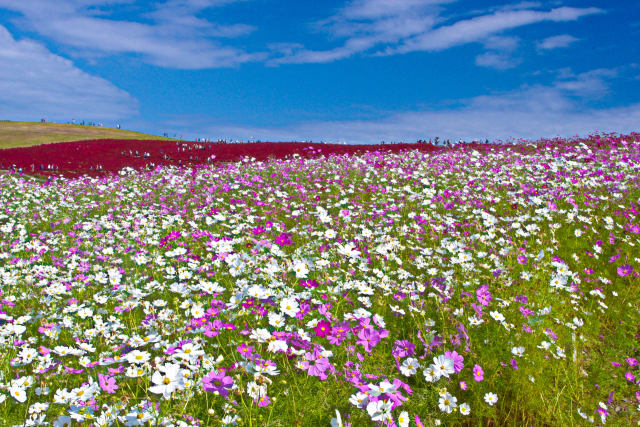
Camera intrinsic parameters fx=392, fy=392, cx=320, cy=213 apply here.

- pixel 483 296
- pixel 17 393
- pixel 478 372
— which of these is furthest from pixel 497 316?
Answer: pixel 17 393

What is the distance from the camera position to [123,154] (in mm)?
22188

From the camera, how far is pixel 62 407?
267 cm

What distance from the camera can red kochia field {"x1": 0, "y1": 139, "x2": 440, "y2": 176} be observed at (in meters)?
19.0

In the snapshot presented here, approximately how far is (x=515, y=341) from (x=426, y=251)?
5.89ft

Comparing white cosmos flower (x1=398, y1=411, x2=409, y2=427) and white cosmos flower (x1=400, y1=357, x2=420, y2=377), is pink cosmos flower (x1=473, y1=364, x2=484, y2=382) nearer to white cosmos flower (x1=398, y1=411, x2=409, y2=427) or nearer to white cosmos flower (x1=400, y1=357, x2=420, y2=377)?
white cosmos flower (x1=400, y1=357, x2=420, y2=377)

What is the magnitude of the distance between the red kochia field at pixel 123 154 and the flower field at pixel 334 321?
1168 centimetres

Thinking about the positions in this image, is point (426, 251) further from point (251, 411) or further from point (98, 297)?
point (98, 297)

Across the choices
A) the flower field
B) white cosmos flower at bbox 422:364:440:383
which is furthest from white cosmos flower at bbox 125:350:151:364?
white cosmos flower at bbox 422:364:440:383

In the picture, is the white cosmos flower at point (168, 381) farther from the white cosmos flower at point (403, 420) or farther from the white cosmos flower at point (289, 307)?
the white cosmos flower at point (403, 420)

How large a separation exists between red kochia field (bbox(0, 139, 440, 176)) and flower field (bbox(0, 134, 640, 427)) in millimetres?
11682

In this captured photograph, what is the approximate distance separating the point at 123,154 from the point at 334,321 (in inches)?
889

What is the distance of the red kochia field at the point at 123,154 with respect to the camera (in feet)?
62.3

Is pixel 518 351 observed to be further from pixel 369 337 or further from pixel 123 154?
pixel 123 154

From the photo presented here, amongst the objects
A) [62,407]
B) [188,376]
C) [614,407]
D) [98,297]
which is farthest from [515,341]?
[98,297]
